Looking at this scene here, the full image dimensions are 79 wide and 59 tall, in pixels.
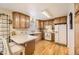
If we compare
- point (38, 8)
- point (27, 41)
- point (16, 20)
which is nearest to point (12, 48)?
point (27, 41)

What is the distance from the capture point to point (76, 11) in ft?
6.54

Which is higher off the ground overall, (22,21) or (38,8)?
(38,8)

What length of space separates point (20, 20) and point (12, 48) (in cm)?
43

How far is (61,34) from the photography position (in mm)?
2025

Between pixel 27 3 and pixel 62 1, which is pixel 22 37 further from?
pixel 62 1

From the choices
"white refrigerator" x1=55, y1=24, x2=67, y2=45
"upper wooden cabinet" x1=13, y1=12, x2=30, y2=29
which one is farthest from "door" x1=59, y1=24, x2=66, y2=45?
"upper wooden cabinet" x1=13, y1=12, x2=30, y2=29

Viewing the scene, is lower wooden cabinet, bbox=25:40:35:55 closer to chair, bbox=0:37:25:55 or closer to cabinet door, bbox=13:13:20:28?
chair, bbox=0:37:25:55

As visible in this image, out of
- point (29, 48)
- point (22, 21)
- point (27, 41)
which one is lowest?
point (29, 48)

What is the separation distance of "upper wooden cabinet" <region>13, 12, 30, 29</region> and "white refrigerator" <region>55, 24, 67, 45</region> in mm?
446

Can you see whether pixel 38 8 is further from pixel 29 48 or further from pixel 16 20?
pixel 29 48

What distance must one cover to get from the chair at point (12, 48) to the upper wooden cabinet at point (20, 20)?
0.26m

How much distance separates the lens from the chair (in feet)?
6.59
